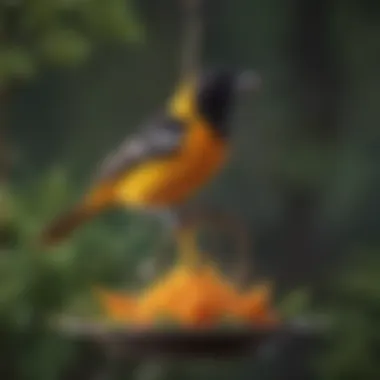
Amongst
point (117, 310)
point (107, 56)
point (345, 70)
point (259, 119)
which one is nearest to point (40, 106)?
point (107, 56)

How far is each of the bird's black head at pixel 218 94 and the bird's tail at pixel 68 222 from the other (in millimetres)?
185

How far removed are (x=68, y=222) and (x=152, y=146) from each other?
0.50 ft

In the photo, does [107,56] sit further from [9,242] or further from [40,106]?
[9,242]

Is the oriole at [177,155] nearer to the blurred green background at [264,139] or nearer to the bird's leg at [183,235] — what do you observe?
the bird's leg at [183,235]

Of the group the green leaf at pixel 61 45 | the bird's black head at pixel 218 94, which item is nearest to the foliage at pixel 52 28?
the green leaf at pixel 61 45

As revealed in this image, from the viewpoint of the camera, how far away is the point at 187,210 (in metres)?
1.71

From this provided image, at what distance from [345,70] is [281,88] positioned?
0.13 m

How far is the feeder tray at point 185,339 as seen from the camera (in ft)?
4.04

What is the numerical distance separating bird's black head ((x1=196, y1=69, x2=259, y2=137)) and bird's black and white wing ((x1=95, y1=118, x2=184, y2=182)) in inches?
1.7

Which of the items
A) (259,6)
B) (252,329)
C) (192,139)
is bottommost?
(252,329)

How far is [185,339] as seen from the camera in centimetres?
123

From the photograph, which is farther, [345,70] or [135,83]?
[345,70]

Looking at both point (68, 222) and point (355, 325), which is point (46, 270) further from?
point (355, 325)

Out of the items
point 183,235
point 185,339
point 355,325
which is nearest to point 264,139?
point 355,325
